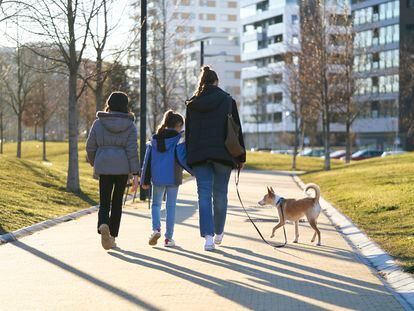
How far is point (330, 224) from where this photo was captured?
1292 centimetres

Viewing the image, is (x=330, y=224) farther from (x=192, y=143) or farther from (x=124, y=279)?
(x=124, y=279)

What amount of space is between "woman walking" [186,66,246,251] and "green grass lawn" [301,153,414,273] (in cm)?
227

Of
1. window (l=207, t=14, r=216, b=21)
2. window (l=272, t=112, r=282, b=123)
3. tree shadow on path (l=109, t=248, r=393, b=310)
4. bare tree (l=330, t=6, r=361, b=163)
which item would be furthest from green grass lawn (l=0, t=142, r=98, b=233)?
window (l=207, t=14, r=216, b=21)

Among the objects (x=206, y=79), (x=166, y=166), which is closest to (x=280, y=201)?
(x=166, y=166)

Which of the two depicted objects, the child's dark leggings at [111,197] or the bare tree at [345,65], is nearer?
the child's dark leggings at [111,197]

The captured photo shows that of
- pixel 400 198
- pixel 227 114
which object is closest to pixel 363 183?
pixel 400 198

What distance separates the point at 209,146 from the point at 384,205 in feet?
21.1

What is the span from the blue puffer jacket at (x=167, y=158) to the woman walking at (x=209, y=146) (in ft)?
1.17

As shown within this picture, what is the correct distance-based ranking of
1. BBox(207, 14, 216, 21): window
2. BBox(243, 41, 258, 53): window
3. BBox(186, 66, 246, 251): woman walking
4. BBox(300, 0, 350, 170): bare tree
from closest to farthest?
BBox(186, 66, 246, 251): woman walking → BBox(300, 0, 350, 170): bare tree → BBox(243, 41, 258, 53): window → BBox(207, 14, 216, 21): window

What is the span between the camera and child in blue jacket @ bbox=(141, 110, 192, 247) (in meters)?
9.22

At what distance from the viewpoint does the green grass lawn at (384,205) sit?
9.45 meters

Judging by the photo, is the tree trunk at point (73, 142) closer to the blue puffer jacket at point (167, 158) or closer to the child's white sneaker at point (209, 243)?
the blue puffer jacket at point (167, 158)

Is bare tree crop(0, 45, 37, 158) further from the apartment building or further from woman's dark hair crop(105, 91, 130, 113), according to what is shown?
the apartment building

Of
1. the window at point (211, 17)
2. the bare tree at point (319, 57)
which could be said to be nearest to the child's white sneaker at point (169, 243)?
the bare tree at point (319, 57)
